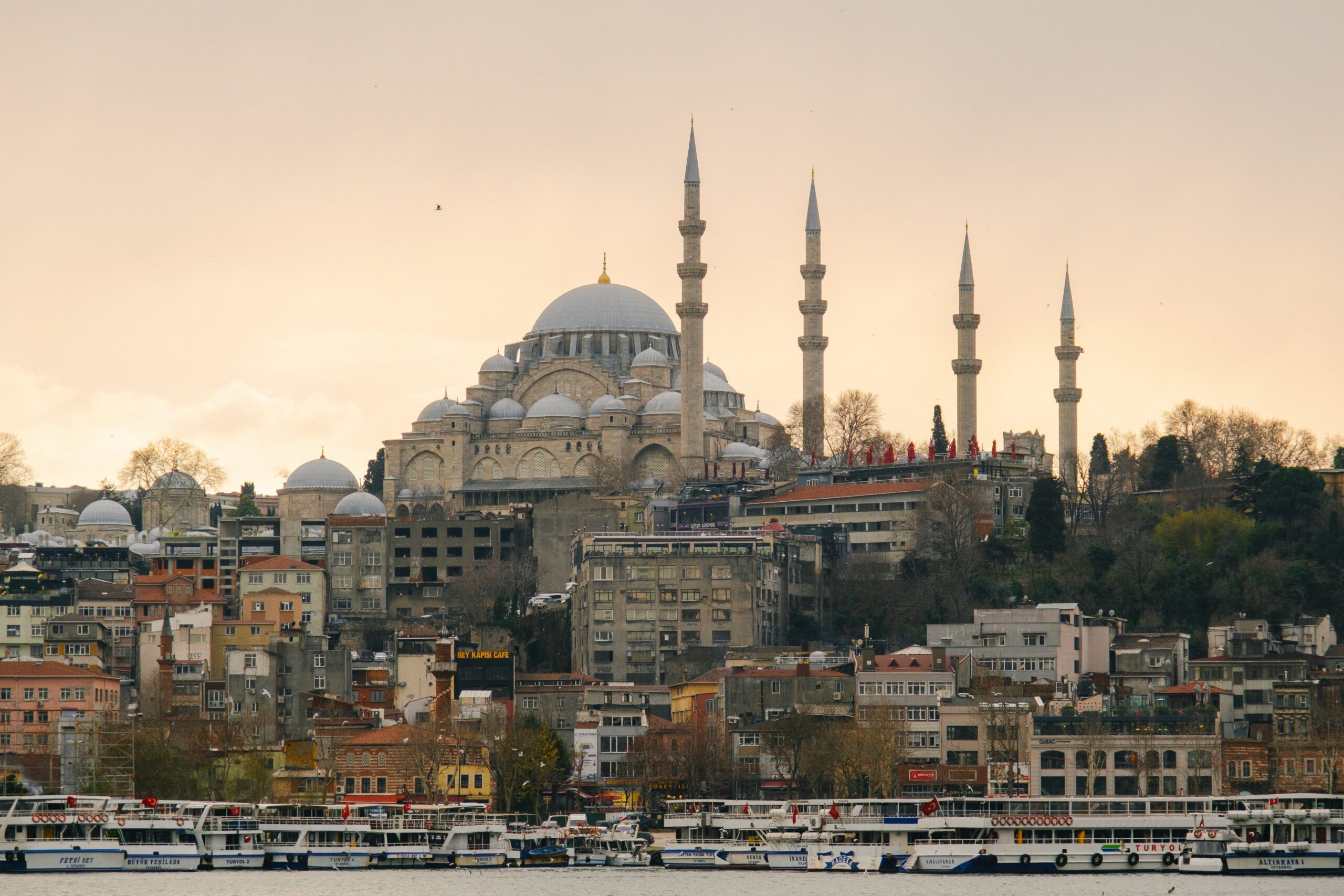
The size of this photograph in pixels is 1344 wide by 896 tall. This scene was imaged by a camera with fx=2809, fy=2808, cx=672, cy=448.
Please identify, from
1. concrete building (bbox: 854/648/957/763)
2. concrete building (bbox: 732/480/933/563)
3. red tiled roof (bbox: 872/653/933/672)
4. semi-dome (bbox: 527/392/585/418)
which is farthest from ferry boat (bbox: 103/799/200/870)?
semi-dome (bbox: 527/392/585/418)

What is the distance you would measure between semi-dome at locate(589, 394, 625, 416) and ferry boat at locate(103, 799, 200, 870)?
56.3 meters

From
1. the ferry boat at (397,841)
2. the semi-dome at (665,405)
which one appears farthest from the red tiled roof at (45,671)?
the semi-dome at (665,405)

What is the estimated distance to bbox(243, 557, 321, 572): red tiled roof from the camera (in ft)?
316

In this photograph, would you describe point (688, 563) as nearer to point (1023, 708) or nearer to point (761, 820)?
point (1023, 708)

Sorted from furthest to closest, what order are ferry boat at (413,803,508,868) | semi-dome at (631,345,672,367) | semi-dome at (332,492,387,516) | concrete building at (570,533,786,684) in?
semi-dome at (631,345,672,367) → semi-dome at (332,492,387,516) → concrete building at (570,533,786,684) → ferry boat at (413,803,508,868)

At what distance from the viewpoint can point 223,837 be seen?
6469 centimetres

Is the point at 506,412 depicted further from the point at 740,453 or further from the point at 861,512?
the point at 861,512

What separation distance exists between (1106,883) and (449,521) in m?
47.6

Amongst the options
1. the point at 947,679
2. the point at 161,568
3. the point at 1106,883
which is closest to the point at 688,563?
the point at 947,679

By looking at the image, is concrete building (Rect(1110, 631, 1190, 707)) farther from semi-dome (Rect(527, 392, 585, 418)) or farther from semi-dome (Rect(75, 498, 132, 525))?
semi-dome (Rect(75, 498, 132, 525))

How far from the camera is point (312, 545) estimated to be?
353 ft

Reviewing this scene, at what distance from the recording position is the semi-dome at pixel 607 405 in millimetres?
119562

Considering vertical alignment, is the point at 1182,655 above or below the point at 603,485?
below

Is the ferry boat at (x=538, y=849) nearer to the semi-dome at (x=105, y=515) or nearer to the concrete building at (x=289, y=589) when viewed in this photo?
the concrete building at (x=289, y=589)
